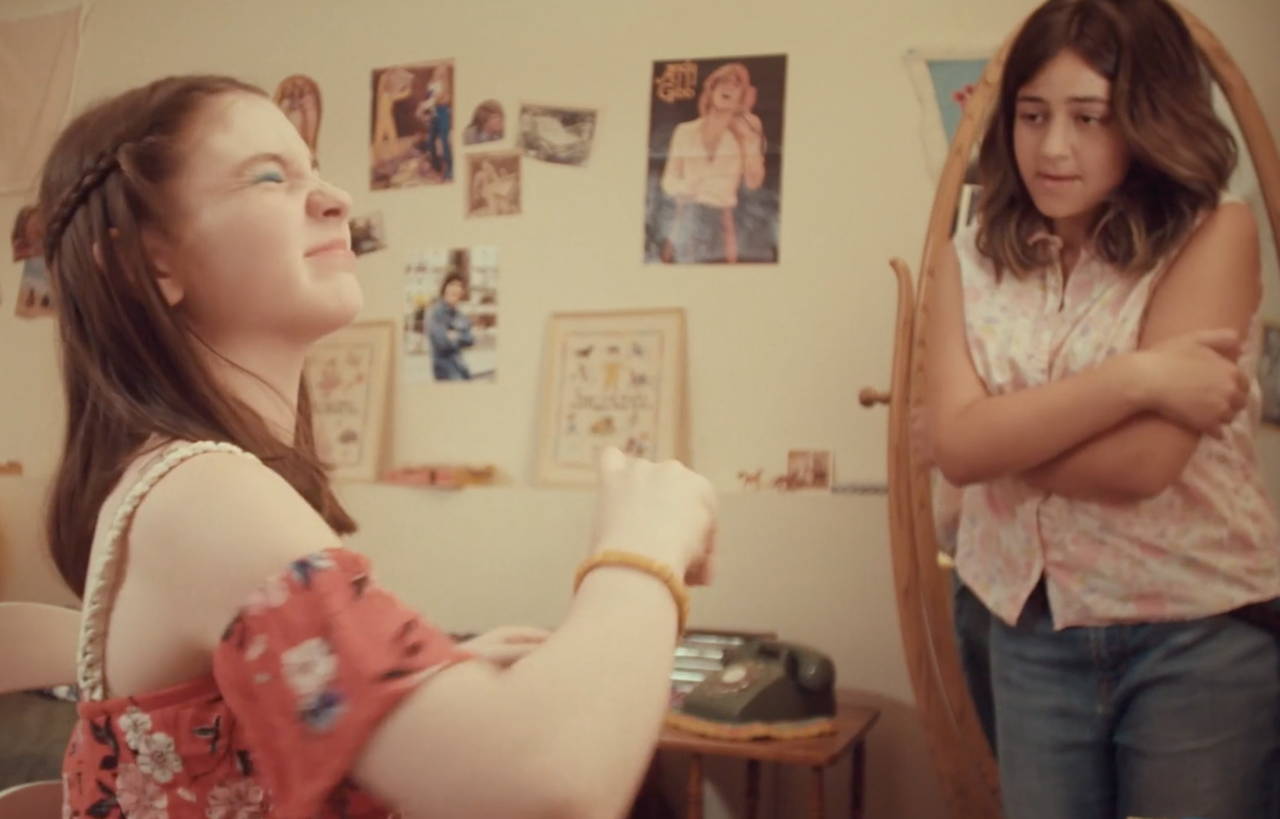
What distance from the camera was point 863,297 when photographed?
202 cm

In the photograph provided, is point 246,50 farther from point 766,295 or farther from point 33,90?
point 766,295

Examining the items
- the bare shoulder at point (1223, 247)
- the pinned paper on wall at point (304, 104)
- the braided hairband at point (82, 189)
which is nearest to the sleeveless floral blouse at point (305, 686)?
the braided hairband at point (82, 189)

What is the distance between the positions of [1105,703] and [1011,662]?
10 centimetres

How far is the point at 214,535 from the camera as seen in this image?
56cm

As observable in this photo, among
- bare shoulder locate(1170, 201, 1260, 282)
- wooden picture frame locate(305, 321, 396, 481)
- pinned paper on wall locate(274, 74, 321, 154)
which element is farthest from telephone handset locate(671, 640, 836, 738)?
pinned paper on wall locate(274, 74, 321, 154)

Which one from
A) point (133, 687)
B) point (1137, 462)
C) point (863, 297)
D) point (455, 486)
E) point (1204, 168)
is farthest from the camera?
point (455, 486)

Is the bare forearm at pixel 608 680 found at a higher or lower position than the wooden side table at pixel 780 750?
higher

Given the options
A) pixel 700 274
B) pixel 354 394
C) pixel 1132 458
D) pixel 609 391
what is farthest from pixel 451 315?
pixel 1132 458

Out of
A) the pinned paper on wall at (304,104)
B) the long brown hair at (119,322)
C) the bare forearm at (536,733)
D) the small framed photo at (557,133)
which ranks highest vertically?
the pinned paper on wall at (304,104)

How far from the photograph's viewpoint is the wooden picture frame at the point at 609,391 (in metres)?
2.13

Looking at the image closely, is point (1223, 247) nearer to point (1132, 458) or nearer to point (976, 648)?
point (1132, 458)

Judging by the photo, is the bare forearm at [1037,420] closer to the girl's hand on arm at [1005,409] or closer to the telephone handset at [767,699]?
the girl's hand on arm at [1005,409]

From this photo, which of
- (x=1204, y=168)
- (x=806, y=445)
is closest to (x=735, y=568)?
(x=806, y=445)

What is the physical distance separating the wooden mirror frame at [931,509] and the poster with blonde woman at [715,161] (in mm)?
424
